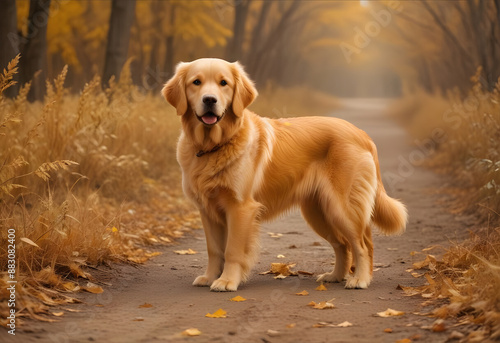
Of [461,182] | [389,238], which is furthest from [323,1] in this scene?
[389,238]

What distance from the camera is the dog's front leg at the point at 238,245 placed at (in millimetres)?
4910

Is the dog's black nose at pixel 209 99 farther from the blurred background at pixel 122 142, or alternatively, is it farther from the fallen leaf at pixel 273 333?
the fallen leaf at pixel 273 333

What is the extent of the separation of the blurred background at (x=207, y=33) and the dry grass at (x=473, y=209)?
182 cm

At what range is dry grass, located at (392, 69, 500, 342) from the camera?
3.86 metres

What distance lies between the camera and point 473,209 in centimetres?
825

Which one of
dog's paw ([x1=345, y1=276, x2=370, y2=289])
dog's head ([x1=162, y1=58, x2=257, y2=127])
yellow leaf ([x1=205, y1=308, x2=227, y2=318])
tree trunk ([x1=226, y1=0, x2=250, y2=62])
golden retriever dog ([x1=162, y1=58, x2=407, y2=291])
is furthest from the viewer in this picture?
tree trunk ([x1=226, y1=0, x2=250, y2=62])

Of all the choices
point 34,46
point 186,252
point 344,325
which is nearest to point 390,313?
point 344,325

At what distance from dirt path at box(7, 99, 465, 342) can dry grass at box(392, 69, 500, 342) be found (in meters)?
0.24

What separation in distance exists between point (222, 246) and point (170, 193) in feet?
15.3

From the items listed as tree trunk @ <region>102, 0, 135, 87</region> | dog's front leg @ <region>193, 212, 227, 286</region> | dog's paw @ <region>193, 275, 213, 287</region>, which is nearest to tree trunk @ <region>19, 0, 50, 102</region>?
tree trunk @ <region>102, 0, 135, 87</region>

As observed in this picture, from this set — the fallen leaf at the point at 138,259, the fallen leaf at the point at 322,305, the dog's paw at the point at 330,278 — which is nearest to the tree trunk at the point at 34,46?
the fallen leaf at the point at 138,259

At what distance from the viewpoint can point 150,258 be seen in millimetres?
6285

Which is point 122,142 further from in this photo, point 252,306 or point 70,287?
point 252,306

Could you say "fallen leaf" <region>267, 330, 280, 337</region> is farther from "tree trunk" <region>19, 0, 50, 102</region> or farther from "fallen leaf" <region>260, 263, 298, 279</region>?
"tree trunk" <region>19, 0, 50, 102</region>
